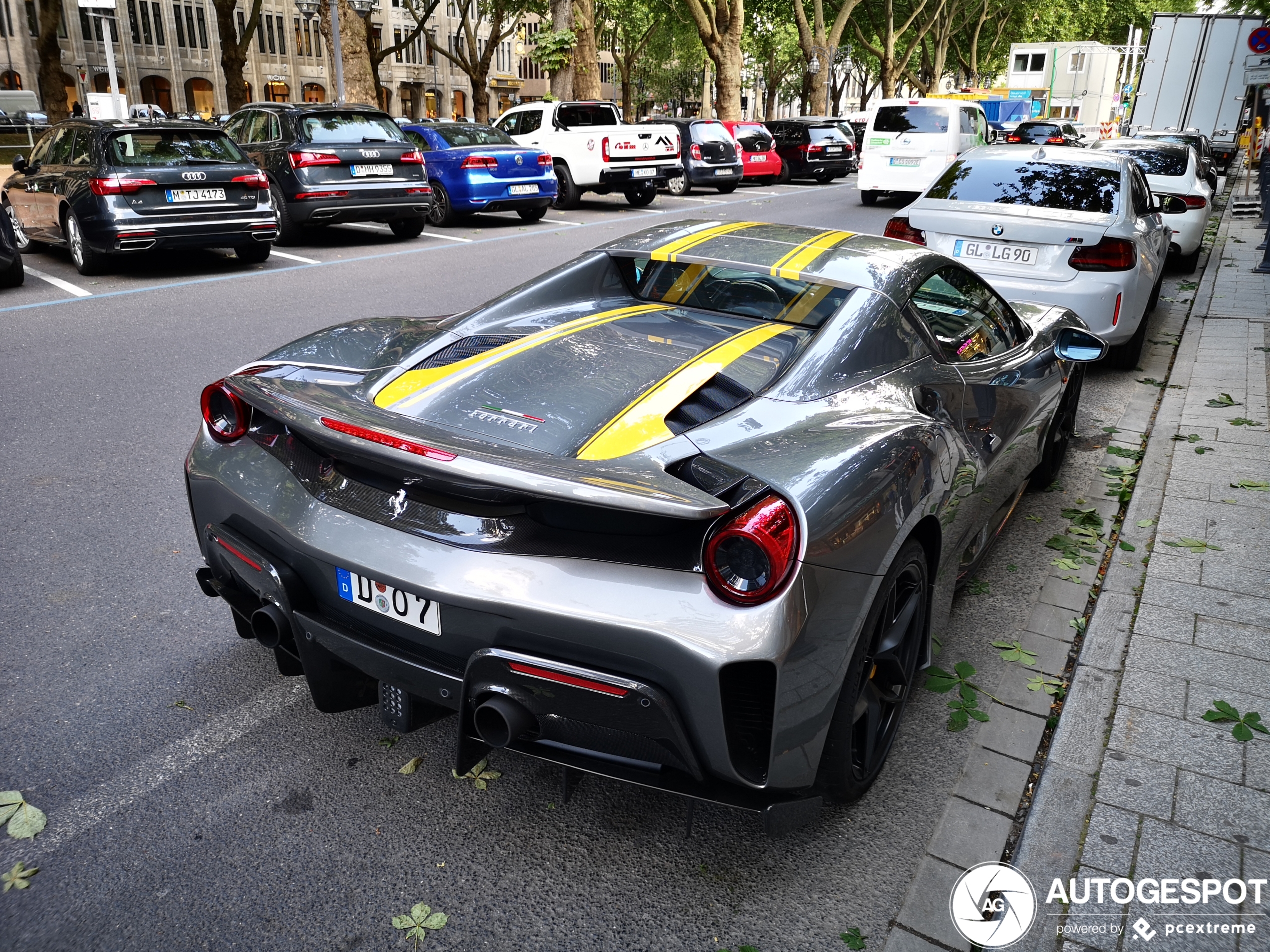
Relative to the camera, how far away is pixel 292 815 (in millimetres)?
2682

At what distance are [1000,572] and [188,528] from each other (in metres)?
3.43

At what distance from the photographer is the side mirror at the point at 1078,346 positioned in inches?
164

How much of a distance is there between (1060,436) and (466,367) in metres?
3.58

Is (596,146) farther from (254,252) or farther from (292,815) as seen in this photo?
(292,815)

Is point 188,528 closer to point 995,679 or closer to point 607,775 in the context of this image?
point 607,775

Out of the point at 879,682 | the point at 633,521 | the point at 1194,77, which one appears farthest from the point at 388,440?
the point at 1194,77

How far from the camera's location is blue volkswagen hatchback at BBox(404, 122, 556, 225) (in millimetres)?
15344

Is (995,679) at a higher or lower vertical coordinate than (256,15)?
lower

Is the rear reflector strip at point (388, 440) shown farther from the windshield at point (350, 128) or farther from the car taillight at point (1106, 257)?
the windshield at point (350, 128)

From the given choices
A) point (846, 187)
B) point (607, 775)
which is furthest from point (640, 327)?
point (846, 187)

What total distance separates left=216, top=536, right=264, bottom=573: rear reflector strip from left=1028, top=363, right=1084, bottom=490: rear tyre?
366 cm

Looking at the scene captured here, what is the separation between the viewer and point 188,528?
4.38 meters

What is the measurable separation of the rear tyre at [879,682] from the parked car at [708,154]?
1942 cm

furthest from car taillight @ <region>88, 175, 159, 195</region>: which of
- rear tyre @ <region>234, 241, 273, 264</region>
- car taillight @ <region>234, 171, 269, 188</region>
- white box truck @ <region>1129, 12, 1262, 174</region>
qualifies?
white box truck @ <region>1129, 12, 1262, 174</region>
